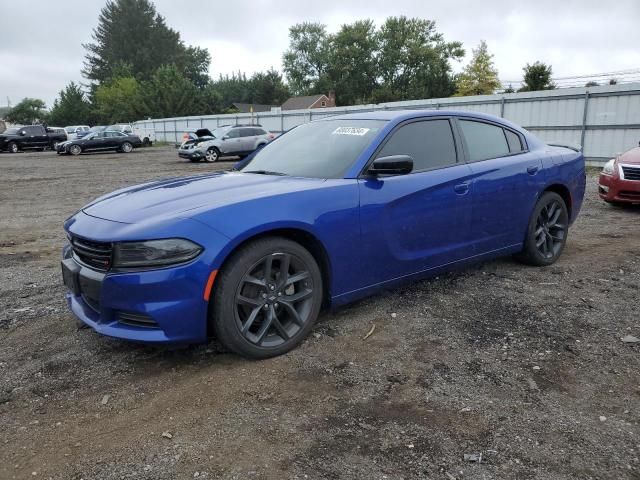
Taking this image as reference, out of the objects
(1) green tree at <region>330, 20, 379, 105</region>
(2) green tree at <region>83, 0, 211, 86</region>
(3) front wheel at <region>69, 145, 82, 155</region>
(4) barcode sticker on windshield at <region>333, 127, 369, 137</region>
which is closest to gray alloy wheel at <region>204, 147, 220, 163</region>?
(3) front wheel at <region>69, 145, 82, 155</region>

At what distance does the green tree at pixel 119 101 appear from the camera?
59.1m

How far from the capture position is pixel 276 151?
4398 mm

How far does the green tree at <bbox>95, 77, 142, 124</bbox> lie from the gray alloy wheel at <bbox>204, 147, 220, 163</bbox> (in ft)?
131

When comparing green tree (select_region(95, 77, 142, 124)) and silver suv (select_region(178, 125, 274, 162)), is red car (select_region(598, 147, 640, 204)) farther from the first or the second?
green tree (select_region(95, 77, 142, 124))

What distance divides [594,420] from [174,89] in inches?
2261

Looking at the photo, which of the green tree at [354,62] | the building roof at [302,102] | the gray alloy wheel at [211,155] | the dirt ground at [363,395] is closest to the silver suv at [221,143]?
the gray alloy wheel at [211,155]

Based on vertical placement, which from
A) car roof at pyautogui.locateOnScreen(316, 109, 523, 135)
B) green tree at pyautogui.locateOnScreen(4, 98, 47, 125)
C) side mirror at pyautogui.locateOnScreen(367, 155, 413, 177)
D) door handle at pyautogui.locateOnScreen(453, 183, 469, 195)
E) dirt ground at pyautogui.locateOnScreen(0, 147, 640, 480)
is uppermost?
green tree at pyautogui.locateOnScreen(4, 98, 47, 125)

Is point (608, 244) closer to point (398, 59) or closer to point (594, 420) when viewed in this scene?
point (594, 420)

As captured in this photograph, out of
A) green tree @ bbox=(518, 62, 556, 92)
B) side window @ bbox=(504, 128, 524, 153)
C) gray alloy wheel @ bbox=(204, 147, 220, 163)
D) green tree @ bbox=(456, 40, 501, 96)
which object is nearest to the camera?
side window @ bbox=(504, 128, 524, 153)

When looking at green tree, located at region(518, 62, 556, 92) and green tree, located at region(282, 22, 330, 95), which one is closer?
green tree, located at region(518, 62, 556, 92)

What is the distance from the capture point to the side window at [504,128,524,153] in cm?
483

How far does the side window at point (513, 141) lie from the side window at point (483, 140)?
6 centimetres

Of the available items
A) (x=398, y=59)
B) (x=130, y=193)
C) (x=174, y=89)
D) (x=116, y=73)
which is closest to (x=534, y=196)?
(x=130, y=193)

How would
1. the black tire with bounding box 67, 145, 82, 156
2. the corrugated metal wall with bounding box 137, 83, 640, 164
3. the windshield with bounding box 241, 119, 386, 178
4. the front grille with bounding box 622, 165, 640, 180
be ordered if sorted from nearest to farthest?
the windshield with bounding box 241, 119, 386, 178 < the front grille with bounding box 622, 165, 640, 180 < the corrugated metal wall with bounding box 137, 83, 640, 164 < the black tire with bounding box 67, 145, 82, 156
